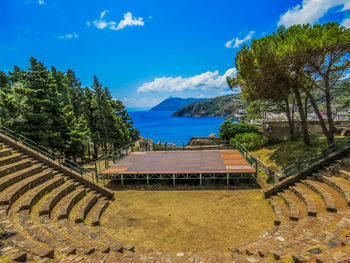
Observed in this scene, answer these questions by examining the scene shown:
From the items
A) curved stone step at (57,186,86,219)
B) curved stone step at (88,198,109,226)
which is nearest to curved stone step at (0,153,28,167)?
curved stone step at (57,186,86,219)

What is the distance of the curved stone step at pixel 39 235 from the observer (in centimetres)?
609

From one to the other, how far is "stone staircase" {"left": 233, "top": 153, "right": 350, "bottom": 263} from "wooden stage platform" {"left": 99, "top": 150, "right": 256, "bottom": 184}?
3595mm

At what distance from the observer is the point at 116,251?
6.84 m

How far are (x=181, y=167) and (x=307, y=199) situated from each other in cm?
827

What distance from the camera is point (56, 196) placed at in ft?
33.0

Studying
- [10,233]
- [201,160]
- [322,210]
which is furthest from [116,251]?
[201,160]

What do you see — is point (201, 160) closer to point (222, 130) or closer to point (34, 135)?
point (222, 130)

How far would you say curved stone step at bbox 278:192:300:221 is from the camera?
8.70 metres

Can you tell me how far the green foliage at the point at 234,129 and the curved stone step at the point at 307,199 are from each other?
1431 centimetres

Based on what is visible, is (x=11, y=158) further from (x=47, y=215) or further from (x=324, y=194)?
(x=324, y=194)

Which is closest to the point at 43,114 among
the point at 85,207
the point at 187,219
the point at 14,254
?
the point at 85,207

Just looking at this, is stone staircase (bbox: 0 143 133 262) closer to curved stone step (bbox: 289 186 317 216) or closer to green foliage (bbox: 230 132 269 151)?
curved stone step (bbox: 289 186 317 216)

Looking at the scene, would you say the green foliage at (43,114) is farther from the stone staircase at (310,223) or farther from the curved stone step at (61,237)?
the stone staircase at (310,223)

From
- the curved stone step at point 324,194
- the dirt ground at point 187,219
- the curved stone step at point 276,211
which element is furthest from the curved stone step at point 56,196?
the curved stone step at point 324,194
